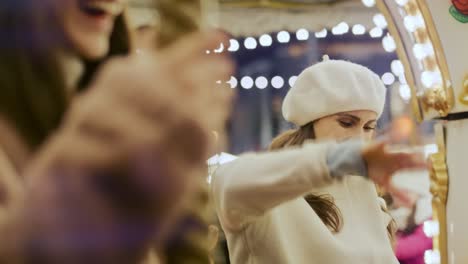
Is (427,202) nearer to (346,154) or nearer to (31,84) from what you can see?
(346,154)

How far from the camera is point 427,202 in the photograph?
1880 millimetres

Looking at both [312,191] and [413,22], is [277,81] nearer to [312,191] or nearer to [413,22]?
[413,22]

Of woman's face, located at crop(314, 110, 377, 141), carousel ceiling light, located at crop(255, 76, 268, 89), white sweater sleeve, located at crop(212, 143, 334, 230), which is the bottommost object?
white sweater sleeve, located at crop(212, 143, 334, 230)

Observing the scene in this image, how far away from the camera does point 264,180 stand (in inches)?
26.6

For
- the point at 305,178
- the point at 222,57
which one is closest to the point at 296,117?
the point at 305,178

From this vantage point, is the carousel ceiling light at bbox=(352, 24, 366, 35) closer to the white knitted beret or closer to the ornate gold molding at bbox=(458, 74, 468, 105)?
the ornate gold molding at bbox=(458, 74, 468, 105)

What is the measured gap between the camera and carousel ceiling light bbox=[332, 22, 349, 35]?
2.52 m

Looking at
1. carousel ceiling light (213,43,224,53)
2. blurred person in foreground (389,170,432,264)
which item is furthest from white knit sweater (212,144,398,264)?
blurred person in foreground (389,170,432,264)

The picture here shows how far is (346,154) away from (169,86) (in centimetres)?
30

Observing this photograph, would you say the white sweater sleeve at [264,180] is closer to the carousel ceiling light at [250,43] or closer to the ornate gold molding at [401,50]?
the ornate gold molding at [401,50]

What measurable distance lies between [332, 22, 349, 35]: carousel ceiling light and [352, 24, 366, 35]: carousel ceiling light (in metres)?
0.03

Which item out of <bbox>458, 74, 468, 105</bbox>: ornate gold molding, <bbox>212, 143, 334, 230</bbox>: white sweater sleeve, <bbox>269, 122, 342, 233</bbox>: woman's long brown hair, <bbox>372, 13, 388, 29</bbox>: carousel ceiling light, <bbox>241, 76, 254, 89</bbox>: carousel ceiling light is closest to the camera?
<bbox>212, 143, 334, 230</bbox>: white sweater sleeve

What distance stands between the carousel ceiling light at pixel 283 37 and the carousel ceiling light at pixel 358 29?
9.5 inches

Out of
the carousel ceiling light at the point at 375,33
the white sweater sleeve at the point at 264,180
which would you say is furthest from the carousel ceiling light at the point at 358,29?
the white sweater sleeve at the point at 264,180
